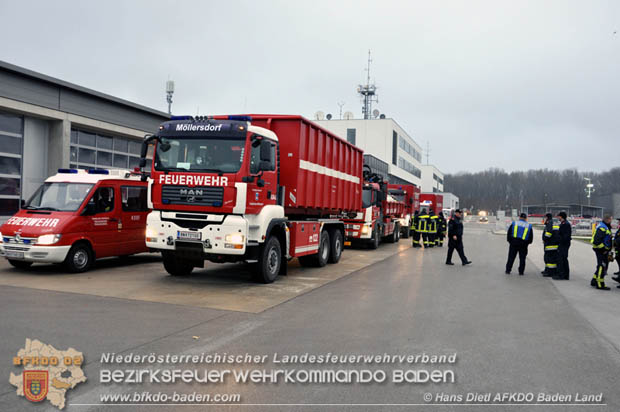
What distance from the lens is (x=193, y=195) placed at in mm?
9234

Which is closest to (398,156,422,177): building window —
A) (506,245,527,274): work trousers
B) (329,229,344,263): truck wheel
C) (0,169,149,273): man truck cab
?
(329,229,344,263): truck wheel

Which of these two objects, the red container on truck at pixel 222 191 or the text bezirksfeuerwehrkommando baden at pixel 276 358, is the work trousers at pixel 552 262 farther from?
the text bezirksfeuerwehrkommando baden at pixel 276 358

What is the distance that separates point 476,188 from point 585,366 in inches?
5873

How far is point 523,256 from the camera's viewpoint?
13.1 m

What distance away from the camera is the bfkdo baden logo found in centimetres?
416

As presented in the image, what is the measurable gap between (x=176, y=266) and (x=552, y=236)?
9.13 meters

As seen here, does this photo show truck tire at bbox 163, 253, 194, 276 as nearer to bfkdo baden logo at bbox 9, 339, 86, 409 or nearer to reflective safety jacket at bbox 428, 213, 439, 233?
bfkdo baden logo at bbox 9, 339, 86, 409

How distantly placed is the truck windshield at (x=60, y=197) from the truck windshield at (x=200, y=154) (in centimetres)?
281

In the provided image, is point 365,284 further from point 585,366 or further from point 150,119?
point 150,119

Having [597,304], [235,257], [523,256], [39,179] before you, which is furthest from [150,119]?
[597,304]

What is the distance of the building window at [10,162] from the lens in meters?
15.8

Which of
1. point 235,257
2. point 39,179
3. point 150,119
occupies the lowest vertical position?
point 235,257

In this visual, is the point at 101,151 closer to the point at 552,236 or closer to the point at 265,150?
the point at 265,150

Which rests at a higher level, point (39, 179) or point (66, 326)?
point (39, 179)
